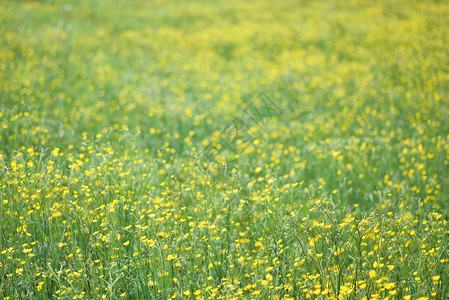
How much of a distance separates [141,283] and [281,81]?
7309 mm

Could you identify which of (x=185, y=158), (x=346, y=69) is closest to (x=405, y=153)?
(x=185, y=158)

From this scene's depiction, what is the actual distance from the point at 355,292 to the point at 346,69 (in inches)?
337

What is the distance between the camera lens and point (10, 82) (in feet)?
25.5

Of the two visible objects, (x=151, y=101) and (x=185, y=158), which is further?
(x=151, y=101)

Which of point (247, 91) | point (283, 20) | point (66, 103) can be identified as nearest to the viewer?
point (66, 103)

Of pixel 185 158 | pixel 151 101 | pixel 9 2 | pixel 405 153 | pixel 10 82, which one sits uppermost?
pixel 9 2

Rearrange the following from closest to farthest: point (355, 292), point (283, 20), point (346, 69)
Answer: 1. point (355, 292)
2. point (346, 69)
3. point (283, 20)

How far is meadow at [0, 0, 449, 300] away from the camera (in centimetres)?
316

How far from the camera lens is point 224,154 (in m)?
5.00

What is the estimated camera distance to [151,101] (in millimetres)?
7766

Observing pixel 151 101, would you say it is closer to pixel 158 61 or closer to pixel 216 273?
pixel 158 61

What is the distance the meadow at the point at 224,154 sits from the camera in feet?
10.4

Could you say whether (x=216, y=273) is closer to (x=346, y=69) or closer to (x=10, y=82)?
(x=10, y=82)

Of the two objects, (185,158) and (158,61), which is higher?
(158,61)
